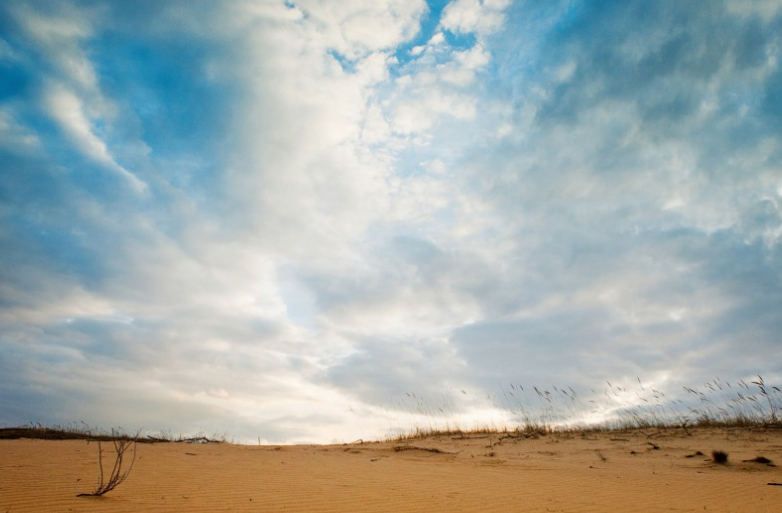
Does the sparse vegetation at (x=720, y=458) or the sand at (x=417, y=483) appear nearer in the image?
the sand at (x=417, y=483)

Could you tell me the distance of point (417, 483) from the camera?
5.23 metres

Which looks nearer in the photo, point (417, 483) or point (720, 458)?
point (417, 483)

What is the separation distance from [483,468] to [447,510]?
3698 millimetres

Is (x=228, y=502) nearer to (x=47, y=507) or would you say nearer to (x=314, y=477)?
(x=47, y=507)

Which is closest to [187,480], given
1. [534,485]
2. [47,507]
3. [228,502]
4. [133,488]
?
[133,488]

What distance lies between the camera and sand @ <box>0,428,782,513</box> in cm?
376

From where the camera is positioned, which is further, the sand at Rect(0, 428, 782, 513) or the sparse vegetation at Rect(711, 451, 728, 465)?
the sparse vegetation at Rect(711, 451, 728, 465)

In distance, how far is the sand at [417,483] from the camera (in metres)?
3.76

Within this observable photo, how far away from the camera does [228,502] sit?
376 centimetres

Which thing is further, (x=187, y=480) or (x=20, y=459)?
(x=20, y=459)

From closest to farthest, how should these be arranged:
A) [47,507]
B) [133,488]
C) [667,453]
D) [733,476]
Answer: [47,507]
[133,488]
[733,476]
[667,453]

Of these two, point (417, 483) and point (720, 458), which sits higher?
point (720, 458)

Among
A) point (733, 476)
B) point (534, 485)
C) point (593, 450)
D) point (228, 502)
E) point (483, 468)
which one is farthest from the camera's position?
point (593, 450)

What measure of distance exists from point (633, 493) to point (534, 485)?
103 cm
